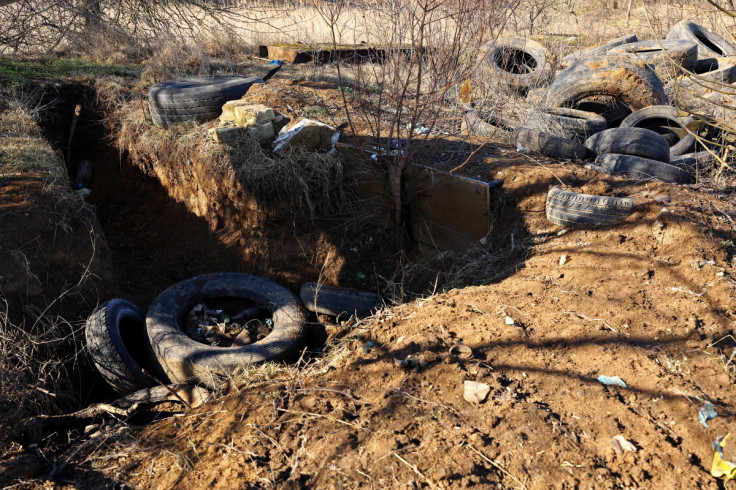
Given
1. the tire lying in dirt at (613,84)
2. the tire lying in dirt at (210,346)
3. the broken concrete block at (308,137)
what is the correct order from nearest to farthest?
the tire lying in dirt at (210,346) → the broken concrete block at (308,137) → the tire lying in dirt at (613,84)

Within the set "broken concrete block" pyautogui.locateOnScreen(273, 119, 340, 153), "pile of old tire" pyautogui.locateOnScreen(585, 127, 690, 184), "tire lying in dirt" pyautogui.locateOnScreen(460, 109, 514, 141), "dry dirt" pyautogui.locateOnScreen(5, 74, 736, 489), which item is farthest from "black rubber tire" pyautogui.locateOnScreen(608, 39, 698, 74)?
"broken concrete block" pyautogui.locateOnScreen(273, 119, 340, 153)

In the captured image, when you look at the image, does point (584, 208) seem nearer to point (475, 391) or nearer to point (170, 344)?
point (475, 391)

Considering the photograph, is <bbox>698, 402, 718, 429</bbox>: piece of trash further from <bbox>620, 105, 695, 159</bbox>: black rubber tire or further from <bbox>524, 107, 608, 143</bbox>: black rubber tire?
<bbox>524, 107, 608, 143</bbox>: black rubber tire

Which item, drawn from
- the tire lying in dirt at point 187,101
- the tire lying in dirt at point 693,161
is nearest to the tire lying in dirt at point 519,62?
the tire lying in dirt at point 693,161

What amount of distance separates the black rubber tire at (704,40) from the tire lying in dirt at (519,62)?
2.39m

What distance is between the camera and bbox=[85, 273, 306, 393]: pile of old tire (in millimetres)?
4129

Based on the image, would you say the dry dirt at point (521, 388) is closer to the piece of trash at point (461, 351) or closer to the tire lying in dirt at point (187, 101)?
the piece of trash at point (461, 351)

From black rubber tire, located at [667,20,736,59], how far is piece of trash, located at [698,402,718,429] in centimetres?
769

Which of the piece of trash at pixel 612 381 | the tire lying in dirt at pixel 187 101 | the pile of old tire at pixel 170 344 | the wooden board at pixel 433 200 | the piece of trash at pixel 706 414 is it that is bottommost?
the pile of old tire at pixel 170 344

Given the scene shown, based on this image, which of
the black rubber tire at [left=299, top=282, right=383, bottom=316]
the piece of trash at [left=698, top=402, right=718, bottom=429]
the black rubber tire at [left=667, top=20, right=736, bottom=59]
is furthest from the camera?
the black rubber tire at [left=667, top=20, right=736, bottom=59]

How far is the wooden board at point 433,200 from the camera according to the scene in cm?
508

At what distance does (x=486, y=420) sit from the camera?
2793 millimetres

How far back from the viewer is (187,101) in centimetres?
650

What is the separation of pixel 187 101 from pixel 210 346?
3.55 m
